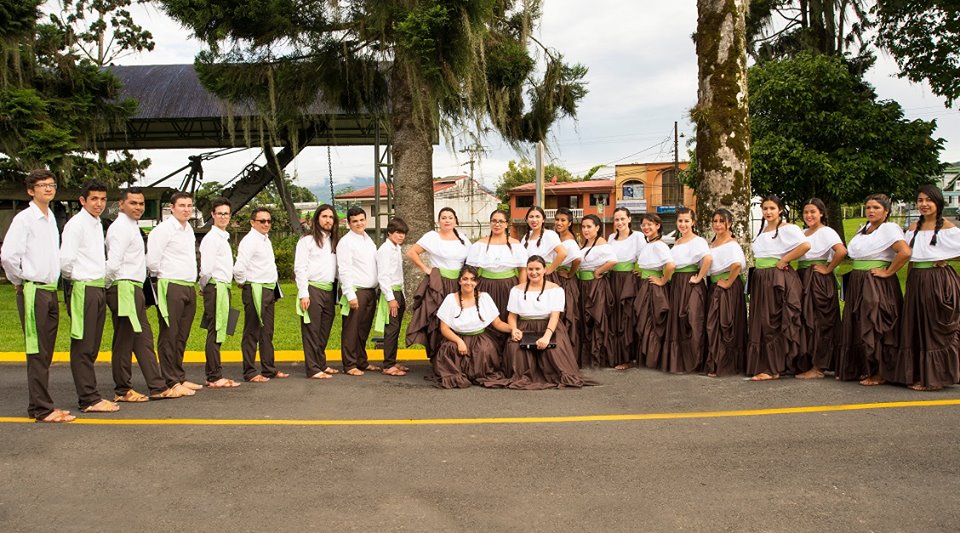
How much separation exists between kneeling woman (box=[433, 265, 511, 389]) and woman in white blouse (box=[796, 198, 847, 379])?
281 centimetres

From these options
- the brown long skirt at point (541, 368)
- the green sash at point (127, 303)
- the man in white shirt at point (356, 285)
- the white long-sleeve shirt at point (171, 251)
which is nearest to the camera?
the green sash at point (127, 303)

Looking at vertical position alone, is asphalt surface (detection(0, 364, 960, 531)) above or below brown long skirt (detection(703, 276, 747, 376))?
below

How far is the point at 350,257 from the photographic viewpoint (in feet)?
25.6

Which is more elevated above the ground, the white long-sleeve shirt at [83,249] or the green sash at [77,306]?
the white long-sleeve shirt at [83,249]

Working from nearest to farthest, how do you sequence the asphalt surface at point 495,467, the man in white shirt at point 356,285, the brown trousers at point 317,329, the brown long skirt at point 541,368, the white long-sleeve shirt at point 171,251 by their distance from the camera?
the asphalt surface at point 495,467, the white long-sleeve shirt at point 171,251, the brown long skirt at point 541,368, the brown trousers at point 317,329, the man in white shirt at point 356,285

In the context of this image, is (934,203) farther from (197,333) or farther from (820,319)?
(197,333)

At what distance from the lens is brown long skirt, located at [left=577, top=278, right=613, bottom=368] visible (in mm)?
8102

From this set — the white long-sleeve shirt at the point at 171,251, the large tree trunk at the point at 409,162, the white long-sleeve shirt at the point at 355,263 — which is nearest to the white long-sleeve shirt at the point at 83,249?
the white long-sleeve shirt at the point at 171,251

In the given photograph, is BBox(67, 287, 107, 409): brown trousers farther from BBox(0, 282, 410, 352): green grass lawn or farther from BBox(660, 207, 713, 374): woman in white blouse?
BBox(660, 207, 713, 374): woman in white blouse

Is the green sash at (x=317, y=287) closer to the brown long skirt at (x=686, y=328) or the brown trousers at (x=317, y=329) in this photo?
the brown trousers at (x=317, y=329)

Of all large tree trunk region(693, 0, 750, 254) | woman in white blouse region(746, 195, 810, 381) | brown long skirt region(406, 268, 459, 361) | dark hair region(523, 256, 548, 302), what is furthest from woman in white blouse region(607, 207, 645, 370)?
large tree trunk region(693, 0, 750, 254)

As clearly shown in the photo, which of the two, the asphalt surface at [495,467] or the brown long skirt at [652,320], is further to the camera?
the brown long skirt at [652,320]

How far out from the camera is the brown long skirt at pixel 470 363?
7137mm

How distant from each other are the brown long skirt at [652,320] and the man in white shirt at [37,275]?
5179 mm
